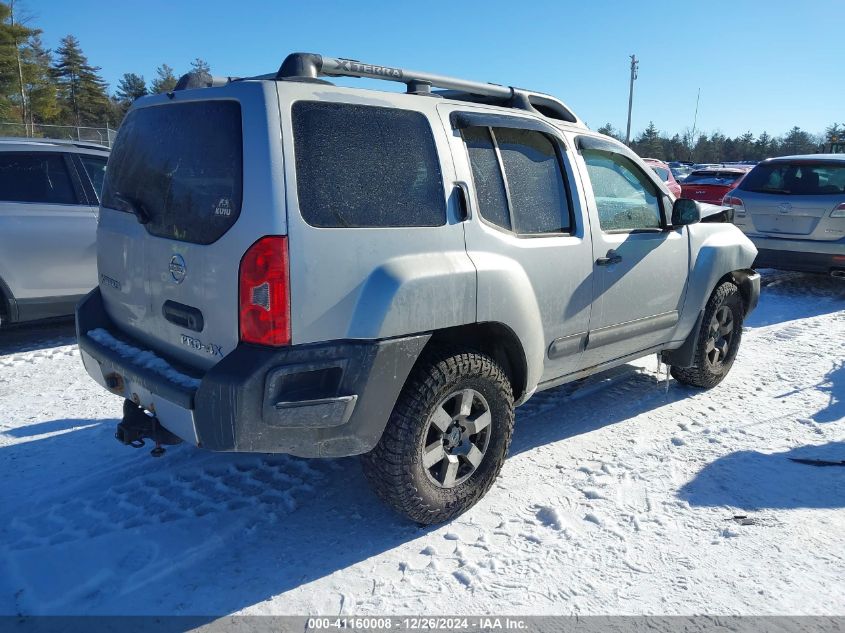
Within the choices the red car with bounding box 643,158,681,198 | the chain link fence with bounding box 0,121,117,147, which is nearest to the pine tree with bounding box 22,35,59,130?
the chain link fence with bounding box 0,121,117,147

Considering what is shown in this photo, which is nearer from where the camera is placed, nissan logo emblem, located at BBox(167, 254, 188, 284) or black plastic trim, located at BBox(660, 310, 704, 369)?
nissan logo emblem, located at BBox(167, 254, 188, 284)

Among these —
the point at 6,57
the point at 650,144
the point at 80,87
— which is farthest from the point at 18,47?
the point at 650,144

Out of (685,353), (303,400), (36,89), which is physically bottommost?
(685,353)

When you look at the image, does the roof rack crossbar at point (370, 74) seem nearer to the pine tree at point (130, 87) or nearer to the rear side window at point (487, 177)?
the rear side window at point (487, 177)

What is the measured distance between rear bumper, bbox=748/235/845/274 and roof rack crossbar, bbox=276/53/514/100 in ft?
19.3

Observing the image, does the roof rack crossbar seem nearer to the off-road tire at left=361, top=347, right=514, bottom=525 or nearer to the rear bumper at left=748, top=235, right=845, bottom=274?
the off-road tire at left=361, top=347, right=514, bottom=525

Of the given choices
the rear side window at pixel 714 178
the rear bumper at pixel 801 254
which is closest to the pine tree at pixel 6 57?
the rear side window at pixel 714 178

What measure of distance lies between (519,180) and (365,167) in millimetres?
1025

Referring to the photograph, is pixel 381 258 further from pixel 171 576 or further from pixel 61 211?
pixel 61 211

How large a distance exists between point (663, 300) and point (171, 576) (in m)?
3.29

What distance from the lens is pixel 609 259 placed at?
12.2ft

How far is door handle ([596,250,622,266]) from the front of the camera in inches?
145

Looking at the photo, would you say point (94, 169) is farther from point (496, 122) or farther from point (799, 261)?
point (799, 261)

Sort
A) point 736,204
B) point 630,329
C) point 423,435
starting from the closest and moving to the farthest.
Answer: point 423,435 < point 630,329 < point 736,204
